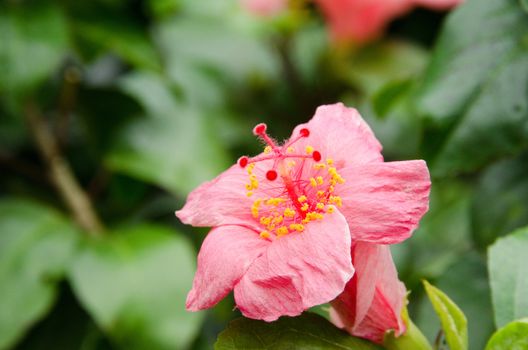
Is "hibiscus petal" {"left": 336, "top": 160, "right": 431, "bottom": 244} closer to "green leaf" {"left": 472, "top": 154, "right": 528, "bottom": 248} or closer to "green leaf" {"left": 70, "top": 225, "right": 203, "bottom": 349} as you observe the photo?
"green leaf" {"left": 472, "top": 154, "right": 528, "bottom": 248}

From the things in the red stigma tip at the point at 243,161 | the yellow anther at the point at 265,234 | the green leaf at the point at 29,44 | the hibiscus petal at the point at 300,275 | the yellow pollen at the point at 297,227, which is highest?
the green leaf at the point at 29,44

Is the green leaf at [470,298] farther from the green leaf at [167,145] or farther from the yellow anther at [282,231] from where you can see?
the green leaf at [167,145]

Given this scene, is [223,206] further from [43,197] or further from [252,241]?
[43,197]

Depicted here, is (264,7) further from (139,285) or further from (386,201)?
(386,201)

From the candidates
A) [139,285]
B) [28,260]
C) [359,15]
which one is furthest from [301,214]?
[359,15]

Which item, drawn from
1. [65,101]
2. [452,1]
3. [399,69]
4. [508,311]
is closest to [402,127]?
[399,69]

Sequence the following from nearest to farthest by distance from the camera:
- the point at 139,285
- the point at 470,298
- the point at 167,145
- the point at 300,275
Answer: the point at 300,275, the point at 470,298, the point at 139,285, the point at 167,145

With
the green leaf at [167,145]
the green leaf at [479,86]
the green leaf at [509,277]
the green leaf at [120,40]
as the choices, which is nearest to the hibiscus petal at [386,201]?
the green leaf at [509,277]
